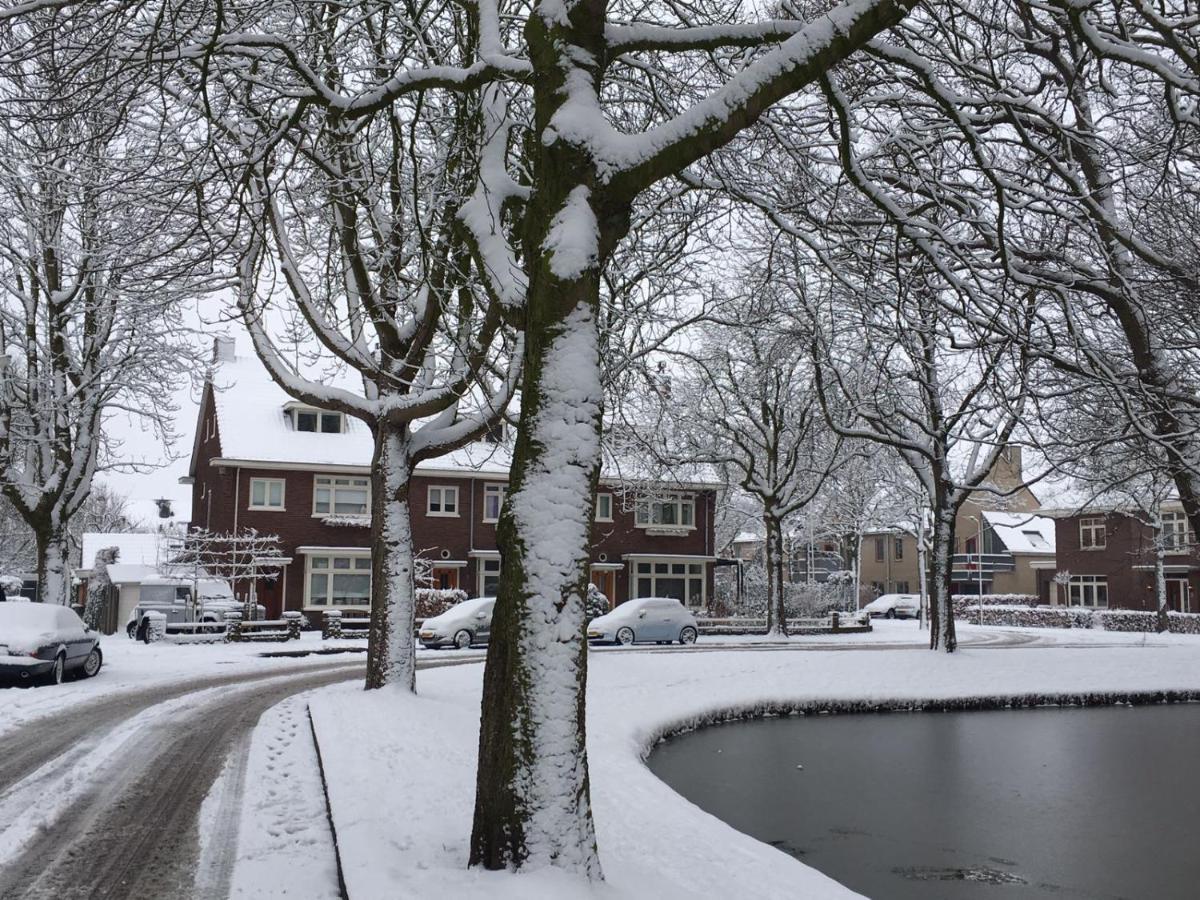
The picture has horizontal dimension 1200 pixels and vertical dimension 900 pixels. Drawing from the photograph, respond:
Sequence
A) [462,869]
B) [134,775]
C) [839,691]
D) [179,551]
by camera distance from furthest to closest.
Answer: [179,551], [839,691], [134,775], [462,869]

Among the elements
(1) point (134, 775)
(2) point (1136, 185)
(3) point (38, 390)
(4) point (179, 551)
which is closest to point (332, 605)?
(4) point (179, 551)

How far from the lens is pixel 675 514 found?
1825 inches

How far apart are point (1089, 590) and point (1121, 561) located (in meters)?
3.87

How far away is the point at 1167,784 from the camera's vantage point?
1387 centimetres

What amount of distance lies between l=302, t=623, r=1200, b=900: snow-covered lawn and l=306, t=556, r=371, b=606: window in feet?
55.7

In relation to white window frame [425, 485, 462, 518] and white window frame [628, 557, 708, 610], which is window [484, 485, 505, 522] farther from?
white window frame [628, 557, 708, 610]

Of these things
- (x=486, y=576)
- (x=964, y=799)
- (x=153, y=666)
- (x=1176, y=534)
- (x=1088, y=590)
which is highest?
(x=1176, y=534)

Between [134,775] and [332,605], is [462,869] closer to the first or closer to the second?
[134,775]

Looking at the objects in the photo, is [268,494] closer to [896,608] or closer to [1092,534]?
[896,608]

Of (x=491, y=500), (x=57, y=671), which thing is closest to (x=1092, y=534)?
(x=491, y=500)

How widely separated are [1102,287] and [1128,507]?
1643 inches

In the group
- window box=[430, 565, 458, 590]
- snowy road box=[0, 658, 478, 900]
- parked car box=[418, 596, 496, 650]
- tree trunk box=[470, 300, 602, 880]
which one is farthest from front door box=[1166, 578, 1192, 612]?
tree trunk box=[470, 300, 602, 880]

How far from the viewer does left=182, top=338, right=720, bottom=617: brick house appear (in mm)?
38469

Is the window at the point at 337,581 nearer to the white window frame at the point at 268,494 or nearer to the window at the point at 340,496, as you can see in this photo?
the window at the point at 340,496
